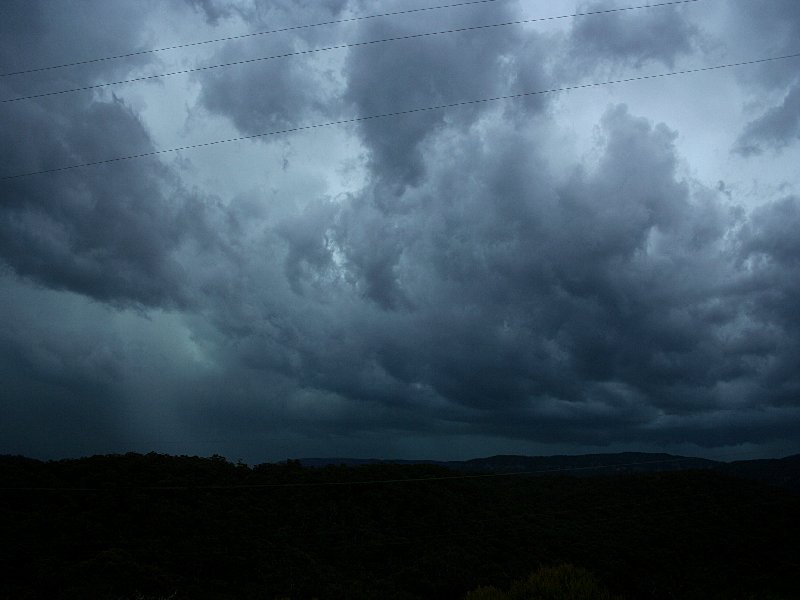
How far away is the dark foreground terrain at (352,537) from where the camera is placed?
82.7 ft

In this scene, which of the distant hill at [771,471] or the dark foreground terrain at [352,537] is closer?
the dark foreground terrain at [352,537]

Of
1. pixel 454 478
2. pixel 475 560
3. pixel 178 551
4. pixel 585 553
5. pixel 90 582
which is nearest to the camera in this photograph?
pixel 90 582

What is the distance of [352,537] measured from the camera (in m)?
40.2

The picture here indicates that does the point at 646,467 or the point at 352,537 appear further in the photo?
the point at 646,467

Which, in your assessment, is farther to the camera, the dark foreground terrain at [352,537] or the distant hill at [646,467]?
the distant hill at [646,467]

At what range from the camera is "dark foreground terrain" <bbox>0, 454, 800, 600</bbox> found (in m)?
25.2

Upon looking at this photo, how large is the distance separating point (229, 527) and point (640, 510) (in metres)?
47.4

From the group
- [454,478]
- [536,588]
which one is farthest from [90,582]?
[454,478]

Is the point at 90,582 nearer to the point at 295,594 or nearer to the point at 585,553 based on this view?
the point at 295,594

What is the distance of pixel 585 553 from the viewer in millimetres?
41250

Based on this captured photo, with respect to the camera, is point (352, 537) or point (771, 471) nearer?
point (352, 537)

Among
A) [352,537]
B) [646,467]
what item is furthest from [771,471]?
[352,537]

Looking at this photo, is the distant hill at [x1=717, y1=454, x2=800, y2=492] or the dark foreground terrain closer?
the dark foreground terrain

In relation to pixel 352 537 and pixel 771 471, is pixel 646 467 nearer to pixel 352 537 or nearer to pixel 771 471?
pixel 771 471
